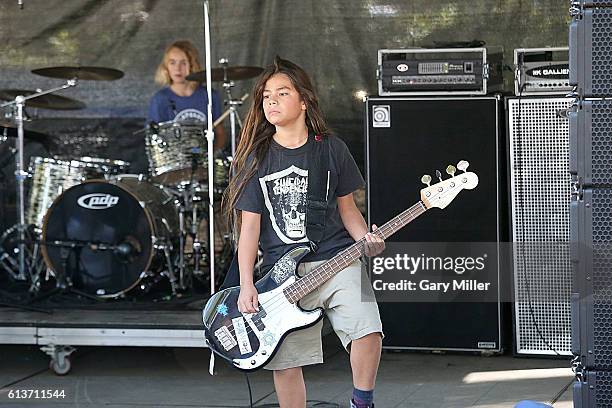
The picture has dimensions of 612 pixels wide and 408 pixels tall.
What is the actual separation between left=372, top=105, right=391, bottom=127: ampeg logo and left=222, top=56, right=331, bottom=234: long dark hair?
223 cm

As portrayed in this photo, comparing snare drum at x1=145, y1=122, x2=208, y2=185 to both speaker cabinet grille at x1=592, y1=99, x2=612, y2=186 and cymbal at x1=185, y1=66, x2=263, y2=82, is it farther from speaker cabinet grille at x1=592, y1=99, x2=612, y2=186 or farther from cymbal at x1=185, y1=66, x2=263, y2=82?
speaker cabinet grille at x1=592, y1=99, x2=612, y2=186

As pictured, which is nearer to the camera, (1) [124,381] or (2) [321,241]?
(2) [321,241]

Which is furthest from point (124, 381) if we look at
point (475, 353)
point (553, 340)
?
point (553, 340)

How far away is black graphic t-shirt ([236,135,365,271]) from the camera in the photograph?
4.55 metres

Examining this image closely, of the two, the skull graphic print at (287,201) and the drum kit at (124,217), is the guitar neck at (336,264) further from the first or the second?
the drum kit at (124,217)

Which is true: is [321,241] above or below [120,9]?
below

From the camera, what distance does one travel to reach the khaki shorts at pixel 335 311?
4461mm

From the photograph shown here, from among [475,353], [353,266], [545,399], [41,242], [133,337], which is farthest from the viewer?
[41,242]

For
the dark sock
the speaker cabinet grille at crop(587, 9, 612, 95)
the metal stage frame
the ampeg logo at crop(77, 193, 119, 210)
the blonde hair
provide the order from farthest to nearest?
the blonde hair → the ampeg logo at crop(77, 193, 119, 210) → the metal stage frame → the dark sock → the speaker cabinet grille at crop(587, 9, 612, 95)

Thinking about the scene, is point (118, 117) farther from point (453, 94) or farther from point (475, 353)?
point (475, 353)

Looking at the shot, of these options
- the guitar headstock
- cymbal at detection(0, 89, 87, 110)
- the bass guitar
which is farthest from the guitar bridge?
cymbal at detection(0, 89, 87, 110)

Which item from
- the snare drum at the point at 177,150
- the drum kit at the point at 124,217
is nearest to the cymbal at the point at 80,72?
the drum kit at the point at 124,217

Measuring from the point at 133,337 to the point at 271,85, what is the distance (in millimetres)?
2416

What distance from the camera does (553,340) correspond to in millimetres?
6676
